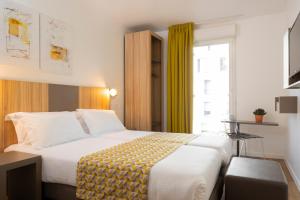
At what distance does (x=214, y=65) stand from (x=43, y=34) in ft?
9.41

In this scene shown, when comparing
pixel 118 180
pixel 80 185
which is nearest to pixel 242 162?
pixel 118 180

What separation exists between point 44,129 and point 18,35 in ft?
3.45

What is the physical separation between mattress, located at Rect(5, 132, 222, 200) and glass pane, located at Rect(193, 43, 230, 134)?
2107 millimetres

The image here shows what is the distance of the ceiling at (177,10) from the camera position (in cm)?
313

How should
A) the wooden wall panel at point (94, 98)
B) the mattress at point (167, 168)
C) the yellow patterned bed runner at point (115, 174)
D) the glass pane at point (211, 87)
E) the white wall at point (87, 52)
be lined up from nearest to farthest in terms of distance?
the mattress at point (167, 168), the yellow patterned bed runner at point (115, 174), the white wall at point (87, 52), the wooden wall panel at point (94, 98), the glass pane at point (211, 87)

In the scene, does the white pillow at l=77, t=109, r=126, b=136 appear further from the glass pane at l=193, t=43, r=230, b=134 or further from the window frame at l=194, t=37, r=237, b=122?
the window frame at l=194, t=37, r=237, b=122

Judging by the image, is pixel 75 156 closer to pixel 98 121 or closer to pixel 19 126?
pixel 19 126

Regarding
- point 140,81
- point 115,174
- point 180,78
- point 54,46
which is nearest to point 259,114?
point 180,78

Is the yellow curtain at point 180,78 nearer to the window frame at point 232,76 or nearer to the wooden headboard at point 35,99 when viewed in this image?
the window frame at point 232,76

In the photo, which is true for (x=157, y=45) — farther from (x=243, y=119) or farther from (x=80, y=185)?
(x=80, y=185)

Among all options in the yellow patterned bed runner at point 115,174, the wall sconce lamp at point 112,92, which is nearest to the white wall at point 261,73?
the wall sconce lamp at point 112,92

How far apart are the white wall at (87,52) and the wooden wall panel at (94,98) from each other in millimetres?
109

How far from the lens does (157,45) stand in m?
4.25

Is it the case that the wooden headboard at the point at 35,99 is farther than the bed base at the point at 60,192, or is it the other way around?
the wooden headboard at the point at 35,99
